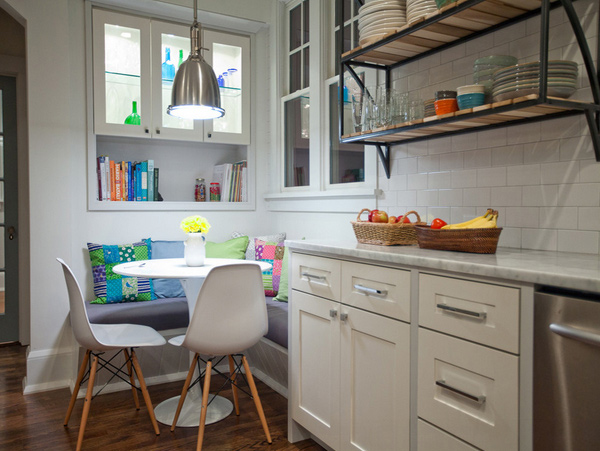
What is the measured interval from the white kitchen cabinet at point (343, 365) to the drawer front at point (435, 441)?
0.08 metres

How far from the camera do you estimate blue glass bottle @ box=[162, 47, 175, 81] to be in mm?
3795

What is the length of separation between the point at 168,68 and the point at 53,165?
3.75 feet

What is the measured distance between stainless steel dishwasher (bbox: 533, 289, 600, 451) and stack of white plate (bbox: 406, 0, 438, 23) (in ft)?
4.29

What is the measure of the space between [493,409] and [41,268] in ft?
9.65

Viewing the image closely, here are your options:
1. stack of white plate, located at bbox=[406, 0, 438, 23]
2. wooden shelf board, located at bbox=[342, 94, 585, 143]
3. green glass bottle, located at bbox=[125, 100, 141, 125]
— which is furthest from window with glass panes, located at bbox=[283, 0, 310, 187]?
stack of white plate, located at bbox=[406, 0, 438, 23]

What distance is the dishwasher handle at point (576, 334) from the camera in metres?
1.18

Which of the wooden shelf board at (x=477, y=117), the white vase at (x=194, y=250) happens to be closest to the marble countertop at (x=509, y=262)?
the wooden shelf board at (x=477, y=117)

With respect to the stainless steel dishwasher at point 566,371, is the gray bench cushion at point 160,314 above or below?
below

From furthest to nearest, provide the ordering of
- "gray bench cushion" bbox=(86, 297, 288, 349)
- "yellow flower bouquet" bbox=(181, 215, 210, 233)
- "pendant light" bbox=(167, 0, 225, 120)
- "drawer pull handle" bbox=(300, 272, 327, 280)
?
"gray bench cushion" bbox=(86, 297, 288, 349) < "yellow flower bouquet" bbox=(181, 215, 210, 233) < "pendant light" bbox=(167, 0, 225, 120) < "drawer pull handle" bbox=(300, 272, 327, 280)

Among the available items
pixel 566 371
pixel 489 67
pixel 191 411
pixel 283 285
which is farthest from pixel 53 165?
pixel 566 371

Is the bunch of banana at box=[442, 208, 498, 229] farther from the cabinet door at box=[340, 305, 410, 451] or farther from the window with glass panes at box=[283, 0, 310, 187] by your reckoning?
the window with glass panes at box=[283, 0, 310, 187]

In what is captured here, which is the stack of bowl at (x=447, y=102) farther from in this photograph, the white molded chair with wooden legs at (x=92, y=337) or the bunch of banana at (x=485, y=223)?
the white molded chair with wooden legs at (x=92, y=337)

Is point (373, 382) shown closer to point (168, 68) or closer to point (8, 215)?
point (168, 68)

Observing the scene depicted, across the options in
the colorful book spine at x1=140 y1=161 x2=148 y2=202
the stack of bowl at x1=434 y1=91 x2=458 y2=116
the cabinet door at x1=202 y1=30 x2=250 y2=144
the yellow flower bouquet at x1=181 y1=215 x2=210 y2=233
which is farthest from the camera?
the cabinet door at x1=202 y1=30 x2=250 y2=144
